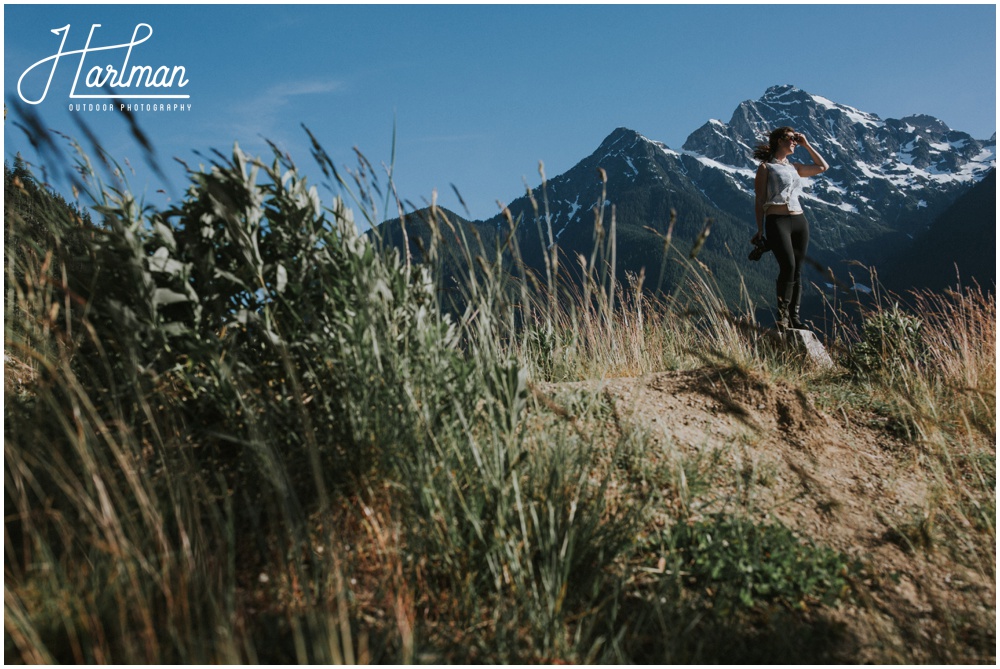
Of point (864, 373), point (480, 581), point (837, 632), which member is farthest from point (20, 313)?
point (864, 373)

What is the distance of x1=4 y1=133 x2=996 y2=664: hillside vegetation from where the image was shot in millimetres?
1669

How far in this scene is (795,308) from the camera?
5.96 metres

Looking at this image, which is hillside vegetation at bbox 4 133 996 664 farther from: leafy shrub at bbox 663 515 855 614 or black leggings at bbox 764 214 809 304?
black leggings at bbox 764 214 809 304

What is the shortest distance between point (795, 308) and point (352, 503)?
17.4 feet

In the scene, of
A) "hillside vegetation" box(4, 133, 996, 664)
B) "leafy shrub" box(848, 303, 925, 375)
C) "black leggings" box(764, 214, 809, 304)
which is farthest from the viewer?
"black leggings" box(764, 214, 809, 304)

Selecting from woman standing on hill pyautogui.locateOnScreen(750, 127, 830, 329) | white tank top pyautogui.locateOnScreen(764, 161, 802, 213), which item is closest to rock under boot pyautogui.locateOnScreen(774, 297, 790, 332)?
woman standing on hill pyautogui.locateOnScreen(750, 127, 830, 329)

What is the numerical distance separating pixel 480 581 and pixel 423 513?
11.1 inches

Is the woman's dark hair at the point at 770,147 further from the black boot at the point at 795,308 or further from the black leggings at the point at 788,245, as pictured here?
the black boot at the point at 795,308

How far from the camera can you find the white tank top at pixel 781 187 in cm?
568

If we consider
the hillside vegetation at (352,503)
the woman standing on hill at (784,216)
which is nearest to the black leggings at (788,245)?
the woman standing on hill at (784,216)

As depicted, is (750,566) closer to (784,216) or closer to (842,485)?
(842,485)

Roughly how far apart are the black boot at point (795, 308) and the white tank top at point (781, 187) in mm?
756

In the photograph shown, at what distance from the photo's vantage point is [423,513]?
185cm

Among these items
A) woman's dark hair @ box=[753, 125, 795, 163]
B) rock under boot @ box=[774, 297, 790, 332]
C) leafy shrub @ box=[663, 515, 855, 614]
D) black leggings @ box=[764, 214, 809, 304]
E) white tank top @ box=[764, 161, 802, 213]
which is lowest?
leafy shrub @ box=[663, 515, 855, 614]
